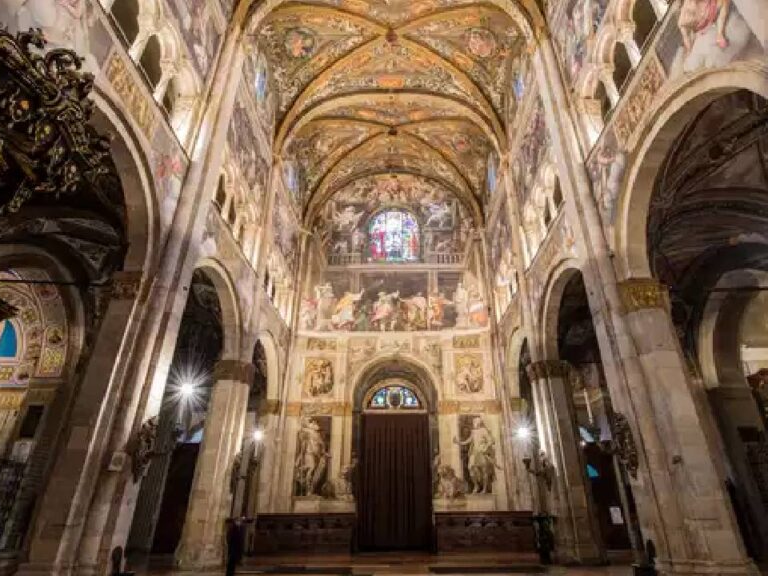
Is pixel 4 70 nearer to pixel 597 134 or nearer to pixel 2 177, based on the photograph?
pixel 2 177

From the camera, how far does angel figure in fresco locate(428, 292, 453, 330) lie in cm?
1991

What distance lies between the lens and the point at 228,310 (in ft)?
40.8

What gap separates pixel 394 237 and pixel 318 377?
810 cm

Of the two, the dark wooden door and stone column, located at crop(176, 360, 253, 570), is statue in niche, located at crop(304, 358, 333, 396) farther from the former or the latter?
stone column, located at crop(176, 360, 253, 570)

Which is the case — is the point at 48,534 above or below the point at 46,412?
below

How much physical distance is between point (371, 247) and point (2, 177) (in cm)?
1853

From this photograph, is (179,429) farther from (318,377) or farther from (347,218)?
(347,218)

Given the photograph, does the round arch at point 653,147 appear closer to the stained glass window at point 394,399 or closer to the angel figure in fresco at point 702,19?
the angel figure in fresco at point 702,19

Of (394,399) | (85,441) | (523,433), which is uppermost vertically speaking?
(394,399)

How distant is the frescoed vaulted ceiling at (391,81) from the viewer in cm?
1464

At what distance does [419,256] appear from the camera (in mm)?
22172

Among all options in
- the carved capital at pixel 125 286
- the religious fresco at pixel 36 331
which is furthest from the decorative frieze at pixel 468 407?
the religious fresco at pixel 36 331

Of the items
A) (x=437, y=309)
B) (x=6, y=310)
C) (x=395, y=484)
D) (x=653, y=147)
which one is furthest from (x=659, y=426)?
(x=437, y=309)

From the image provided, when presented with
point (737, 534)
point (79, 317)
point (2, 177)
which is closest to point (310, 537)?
point (79, 317)
